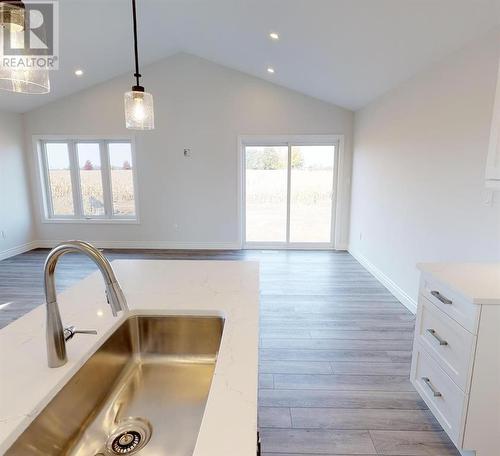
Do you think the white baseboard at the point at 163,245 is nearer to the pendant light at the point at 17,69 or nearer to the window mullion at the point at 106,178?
the window mullion at the point at 106,178

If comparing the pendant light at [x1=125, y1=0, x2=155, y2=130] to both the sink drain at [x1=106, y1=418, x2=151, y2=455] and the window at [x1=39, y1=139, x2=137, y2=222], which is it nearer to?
the sink drain at [x1=106, y1=418, x2=151, y2=455]

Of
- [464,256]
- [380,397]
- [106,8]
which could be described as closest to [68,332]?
[380,397]

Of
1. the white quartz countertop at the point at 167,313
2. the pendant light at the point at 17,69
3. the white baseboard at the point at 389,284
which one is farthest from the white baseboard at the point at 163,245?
the pendant light at the point at 17,69

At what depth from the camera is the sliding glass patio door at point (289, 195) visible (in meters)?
5.47

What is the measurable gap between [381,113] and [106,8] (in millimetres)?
3418

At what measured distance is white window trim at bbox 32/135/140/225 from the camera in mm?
5395

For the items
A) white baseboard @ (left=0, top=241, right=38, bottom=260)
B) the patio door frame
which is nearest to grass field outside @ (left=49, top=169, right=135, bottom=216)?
white baseboard @ (left=0, top=241, right=38, bottom=260)

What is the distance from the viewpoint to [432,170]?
110 inches

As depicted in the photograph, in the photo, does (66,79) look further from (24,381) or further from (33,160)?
(24,381)

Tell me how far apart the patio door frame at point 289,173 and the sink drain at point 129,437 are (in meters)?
4.68

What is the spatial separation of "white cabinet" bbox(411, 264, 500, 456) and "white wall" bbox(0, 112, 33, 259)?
19.5 ft

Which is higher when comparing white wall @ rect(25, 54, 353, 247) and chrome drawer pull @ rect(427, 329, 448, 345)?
white wall @ rect(25, 54, 353, 247)

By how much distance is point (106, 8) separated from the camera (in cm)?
329

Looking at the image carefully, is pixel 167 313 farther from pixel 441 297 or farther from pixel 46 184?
pixel 46 184
